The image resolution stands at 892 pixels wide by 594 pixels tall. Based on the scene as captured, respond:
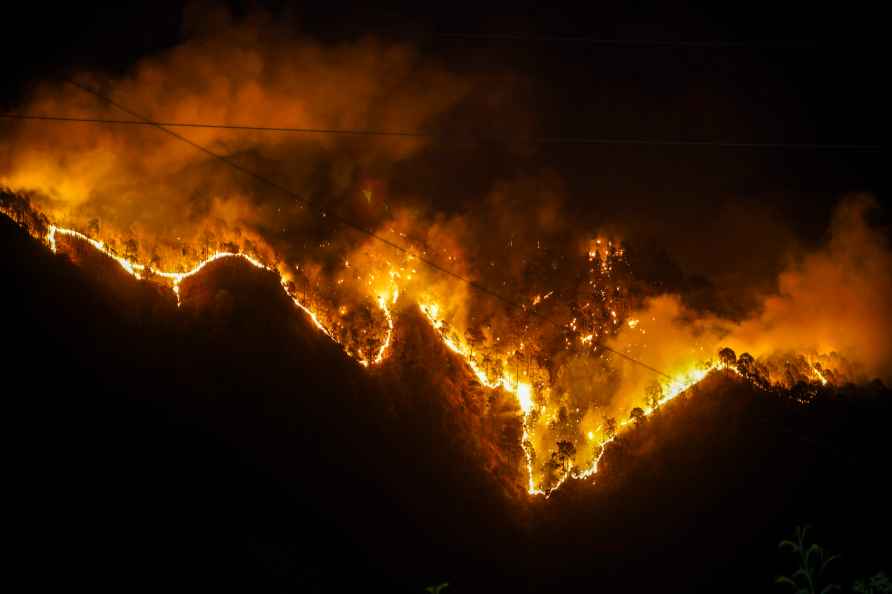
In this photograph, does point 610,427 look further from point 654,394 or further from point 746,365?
point 746,365

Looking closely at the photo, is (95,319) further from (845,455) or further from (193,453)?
(845,455)

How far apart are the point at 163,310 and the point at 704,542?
10010mm

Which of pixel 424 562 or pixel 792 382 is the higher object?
pixel 792 382

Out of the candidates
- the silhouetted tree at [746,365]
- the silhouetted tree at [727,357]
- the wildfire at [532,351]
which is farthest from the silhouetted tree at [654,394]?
the silhouetted tree at [746,365]

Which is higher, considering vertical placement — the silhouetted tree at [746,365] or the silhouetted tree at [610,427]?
the silhouetted tree at [746,365]

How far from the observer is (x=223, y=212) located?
1486cm

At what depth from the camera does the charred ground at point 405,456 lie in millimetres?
10570

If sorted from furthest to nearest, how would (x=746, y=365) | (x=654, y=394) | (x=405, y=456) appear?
(x=746, y=365) < (x=654, y=394) < (x=405, y=456)

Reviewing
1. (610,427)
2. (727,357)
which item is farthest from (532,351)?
(727,357)

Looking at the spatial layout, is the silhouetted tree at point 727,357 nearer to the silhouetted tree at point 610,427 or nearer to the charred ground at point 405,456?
the charred ground at point 405,456

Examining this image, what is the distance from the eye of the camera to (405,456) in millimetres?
12680

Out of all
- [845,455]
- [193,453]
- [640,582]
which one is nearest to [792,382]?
[845,455]

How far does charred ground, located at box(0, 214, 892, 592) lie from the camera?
34.7ft

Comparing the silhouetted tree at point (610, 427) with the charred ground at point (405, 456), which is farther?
the silhouetted tree at point (610, 427)
